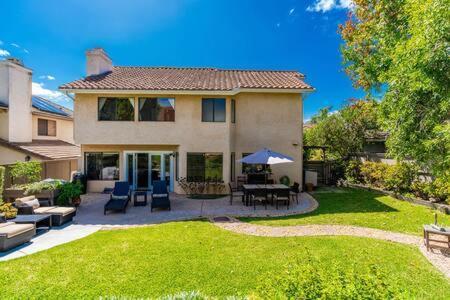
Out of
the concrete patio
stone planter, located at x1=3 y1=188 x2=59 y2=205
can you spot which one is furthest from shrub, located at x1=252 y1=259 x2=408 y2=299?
stone planter, located at x1=3 y1=188 x2=59 y2=205

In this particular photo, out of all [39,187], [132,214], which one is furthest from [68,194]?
[132,214]

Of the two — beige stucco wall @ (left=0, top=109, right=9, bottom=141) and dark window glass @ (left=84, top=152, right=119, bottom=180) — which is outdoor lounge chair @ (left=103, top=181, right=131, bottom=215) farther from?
→ beige stucco wall @ (left=0, top=109, right=9, bottom=141)

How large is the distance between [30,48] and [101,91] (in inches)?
383

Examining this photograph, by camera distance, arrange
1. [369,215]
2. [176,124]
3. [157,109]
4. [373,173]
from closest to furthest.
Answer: [369,215], [176,124], [157,109], [373,173]

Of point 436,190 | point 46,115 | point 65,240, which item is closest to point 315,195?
point 436,190

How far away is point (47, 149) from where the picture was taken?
2028 centimetres

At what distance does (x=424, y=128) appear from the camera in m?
7.41

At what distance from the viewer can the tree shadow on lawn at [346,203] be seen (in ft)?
40.1

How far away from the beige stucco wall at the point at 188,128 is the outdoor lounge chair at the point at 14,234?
8.59 m

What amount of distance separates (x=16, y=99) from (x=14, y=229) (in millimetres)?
16668

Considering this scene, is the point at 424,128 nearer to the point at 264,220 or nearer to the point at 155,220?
the point at 264,220

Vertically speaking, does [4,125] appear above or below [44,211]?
above

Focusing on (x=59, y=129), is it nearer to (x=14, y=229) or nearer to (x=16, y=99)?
(x=16, y=99)

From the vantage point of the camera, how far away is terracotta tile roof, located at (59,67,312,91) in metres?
16.4
